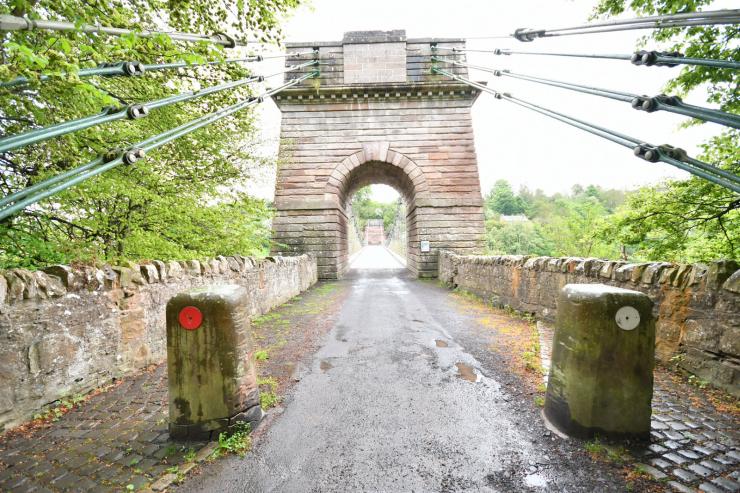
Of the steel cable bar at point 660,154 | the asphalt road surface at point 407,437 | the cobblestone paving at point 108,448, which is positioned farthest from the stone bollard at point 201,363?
the steel cable bar at point 660,154

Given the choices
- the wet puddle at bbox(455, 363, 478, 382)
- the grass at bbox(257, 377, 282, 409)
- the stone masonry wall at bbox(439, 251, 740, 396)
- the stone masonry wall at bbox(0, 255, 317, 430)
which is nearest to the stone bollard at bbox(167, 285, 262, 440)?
the grass at bbox(257, 377, 282, 409)

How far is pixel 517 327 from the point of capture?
5.59m

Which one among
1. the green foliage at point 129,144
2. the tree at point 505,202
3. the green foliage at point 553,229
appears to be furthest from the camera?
the tree at point 505,202

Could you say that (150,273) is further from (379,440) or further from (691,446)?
(691,446)

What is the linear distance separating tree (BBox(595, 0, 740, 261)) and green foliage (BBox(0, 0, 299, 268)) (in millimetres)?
6550

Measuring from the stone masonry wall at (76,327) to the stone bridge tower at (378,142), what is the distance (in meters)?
9.67

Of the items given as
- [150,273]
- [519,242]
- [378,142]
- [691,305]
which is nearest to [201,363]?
[150,273]

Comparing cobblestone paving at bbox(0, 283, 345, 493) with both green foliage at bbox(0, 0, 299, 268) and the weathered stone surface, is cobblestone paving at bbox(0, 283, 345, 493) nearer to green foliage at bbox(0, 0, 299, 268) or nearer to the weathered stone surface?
the weathered stone surface

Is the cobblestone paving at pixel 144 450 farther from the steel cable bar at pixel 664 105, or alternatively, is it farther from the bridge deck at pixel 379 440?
the steel cable bar at pixel 664 105

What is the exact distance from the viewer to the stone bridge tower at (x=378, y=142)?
14.0 meters

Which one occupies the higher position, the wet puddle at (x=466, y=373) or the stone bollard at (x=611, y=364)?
the stone bollard at (x=611, y=364)

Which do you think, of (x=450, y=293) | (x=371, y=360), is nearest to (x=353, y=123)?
(x=450, y=293)

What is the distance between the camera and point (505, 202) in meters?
84.7

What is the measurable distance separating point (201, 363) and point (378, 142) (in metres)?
13.4
